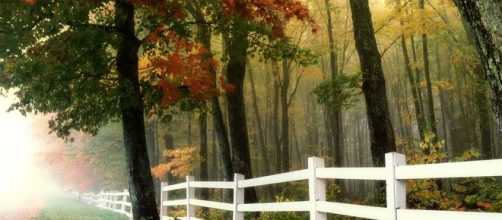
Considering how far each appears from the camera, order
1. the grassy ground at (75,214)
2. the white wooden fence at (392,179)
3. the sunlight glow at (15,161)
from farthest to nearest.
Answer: the sunlight glow at (15,161) < the grassy ground at (75,214) < the white wooden fence at (392,179)

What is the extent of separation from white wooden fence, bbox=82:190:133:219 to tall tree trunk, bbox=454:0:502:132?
1453 cm

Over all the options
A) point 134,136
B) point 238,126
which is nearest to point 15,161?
point 238,126

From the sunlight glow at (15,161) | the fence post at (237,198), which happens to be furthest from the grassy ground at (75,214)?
the sunlight glow at (15,161)

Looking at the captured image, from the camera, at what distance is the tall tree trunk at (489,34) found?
14.4ft

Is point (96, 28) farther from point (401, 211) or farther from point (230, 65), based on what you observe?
point (401, 211)

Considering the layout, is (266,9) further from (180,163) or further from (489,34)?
(180,163)

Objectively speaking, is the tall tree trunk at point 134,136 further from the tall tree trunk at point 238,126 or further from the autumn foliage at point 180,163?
the autumn foliage at point 180,163

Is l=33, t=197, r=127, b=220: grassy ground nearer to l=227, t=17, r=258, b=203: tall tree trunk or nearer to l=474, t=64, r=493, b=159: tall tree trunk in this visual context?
l=227, t=17, r=258, b=203: tall tree trunk

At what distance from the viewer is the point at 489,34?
4.45 meters

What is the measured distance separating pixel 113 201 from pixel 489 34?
21.9 meters

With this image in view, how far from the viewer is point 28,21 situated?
11.0 m

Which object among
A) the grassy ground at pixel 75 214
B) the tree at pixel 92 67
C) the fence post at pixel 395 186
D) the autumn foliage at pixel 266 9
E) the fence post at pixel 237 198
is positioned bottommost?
the grassy ground at pixel 75 214

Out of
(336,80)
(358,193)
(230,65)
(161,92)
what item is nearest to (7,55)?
(161,92)

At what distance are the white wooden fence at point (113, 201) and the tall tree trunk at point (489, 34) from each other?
1453 centimetres
